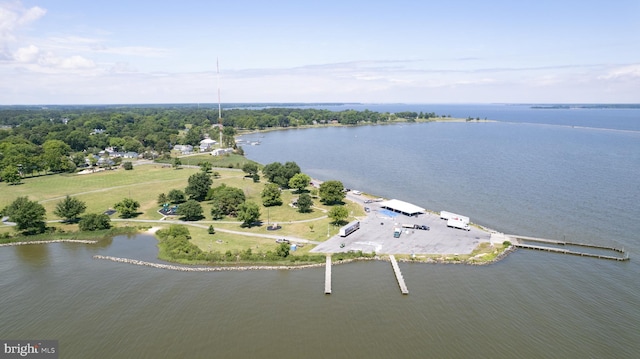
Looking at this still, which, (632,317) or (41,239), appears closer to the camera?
(632,317)

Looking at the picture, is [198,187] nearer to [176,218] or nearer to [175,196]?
[175,196]

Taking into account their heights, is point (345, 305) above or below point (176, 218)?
below

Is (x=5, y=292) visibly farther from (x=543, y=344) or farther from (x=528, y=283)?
(x=528, y=283)

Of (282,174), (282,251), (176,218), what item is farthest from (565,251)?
(176,218)

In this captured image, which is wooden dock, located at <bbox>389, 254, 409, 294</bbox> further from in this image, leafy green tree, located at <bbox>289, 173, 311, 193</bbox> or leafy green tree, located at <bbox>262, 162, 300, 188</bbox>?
leafy green tree, located at <bbox>262, 162, 300, 188</bbox>

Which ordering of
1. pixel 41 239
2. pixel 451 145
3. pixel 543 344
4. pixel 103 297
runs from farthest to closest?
pixel 451 145, pixel 41 239, pixel 103 297, pixel 543 344

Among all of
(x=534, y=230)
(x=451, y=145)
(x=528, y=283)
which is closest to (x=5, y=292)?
(x=528, y=283)
